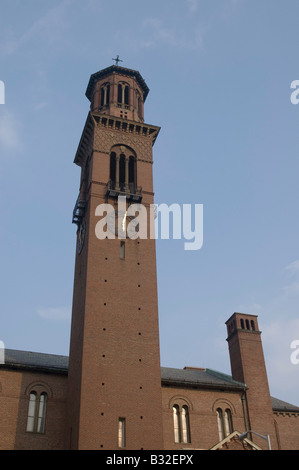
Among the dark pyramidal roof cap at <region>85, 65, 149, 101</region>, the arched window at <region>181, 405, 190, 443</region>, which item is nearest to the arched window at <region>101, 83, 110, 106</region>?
the dark pyramidal roof cap at <region>85, 65, 149, 101</region>

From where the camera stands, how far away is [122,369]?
118ft

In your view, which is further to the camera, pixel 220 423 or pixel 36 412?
pixel 220 423

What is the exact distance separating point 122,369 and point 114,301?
16.9 feet

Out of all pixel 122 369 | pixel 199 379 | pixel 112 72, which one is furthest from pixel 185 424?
pixel 112 72

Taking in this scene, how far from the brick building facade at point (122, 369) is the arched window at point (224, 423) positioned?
0.09 meters

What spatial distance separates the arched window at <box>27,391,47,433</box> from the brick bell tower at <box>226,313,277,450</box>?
16238 millimetres

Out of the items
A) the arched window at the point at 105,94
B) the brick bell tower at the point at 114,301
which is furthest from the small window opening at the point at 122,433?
the arched window at the point at 105,94

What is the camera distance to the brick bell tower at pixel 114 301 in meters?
34.1

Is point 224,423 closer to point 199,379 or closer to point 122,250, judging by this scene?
point 199,379

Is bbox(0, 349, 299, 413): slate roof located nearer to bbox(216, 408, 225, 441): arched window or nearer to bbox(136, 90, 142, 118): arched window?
bbox(216, 408, 225, 441): arched window

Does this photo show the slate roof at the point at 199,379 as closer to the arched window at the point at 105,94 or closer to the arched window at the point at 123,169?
the arched window at the point at 123,169

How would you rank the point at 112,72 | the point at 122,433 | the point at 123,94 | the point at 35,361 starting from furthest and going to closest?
the point at 112,72 → the point at 123,94 → the point at 35,361 → the point at 122,433
